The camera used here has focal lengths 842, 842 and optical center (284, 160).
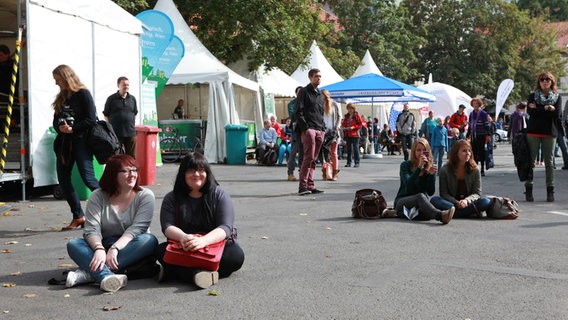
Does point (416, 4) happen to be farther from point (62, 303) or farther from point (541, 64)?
point (62, 303)

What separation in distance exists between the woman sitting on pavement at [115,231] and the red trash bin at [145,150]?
26.9 ft

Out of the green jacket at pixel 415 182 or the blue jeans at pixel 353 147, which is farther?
the blue jeans at pixel 353 147

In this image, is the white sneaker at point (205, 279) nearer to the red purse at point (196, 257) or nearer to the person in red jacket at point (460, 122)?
the red purse at point (196, 257)

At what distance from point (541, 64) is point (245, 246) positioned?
220 feet

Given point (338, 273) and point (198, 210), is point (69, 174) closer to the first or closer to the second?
point (198, 210)

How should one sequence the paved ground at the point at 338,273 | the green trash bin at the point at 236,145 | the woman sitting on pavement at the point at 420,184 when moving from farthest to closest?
the green trash bin at the point at 236,145, the woman sitting on pavement at the point at 420,184, the paved ground at the point at 338,273

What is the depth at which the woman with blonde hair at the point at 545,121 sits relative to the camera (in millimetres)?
12086

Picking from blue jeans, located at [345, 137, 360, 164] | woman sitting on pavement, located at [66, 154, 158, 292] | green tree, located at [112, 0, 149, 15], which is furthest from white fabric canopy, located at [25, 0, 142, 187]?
green tree, located at [112, 0, 149, 15]

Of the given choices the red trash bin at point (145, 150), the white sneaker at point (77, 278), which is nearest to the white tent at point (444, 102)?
the red trash bin at point (145, 150)

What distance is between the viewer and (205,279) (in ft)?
19.5

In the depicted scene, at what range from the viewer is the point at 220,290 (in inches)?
232

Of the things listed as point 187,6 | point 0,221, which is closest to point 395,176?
point 0,221

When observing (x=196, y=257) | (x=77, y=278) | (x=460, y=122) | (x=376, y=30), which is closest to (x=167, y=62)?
(x=460, y=122)

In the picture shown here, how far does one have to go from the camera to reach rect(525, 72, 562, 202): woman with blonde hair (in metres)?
12.1
